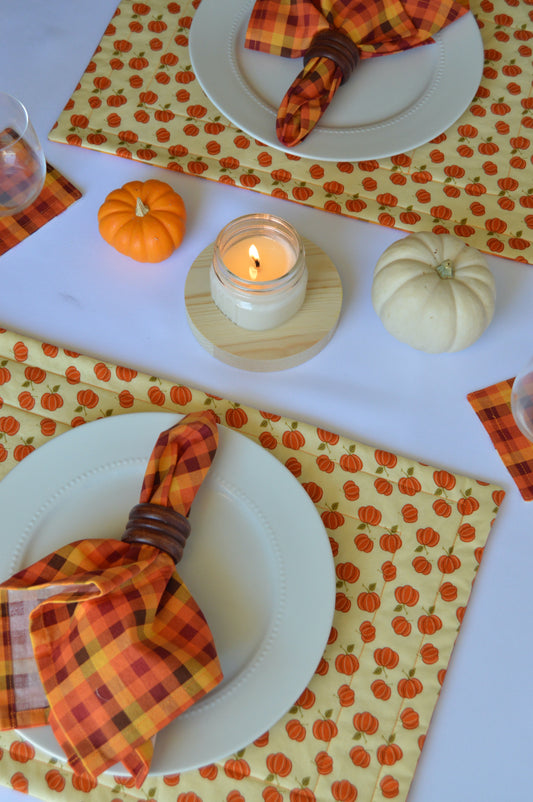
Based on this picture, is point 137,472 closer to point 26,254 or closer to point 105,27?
point 26,254

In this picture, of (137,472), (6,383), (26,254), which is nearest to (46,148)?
(26,254)

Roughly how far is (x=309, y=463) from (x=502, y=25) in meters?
0.83

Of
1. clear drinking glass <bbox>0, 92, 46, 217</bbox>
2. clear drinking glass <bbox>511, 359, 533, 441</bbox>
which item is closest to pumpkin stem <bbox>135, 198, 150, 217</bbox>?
clear drinking glass <bbox>0, 92, 46, 217</bbox>

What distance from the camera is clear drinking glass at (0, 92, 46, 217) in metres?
0.90

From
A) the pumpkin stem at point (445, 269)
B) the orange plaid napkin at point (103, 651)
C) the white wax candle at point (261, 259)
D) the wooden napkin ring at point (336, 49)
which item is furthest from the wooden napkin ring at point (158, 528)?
the wooden napkin ring at point (336, 49)

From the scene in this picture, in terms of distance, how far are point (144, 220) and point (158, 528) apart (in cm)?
43

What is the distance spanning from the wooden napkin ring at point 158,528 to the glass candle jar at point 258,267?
0.88 feet

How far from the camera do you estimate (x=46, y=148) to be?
1089 mm

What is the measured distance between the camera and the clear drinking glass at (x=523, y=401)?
829 millimetres

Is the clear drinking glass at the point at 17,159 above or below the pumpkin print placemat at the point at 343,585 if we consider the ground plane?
above

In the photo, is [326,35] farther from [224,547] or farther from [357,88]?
[224,547]

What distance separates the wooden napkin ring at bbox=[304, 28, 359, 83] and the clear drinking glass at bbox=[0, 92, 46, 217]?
414 mm

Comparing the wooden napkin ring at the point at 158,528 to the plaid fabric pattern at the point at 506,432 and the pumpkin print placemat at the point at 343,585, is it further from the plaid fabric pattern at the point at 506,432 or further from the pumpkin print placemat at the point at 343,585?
the plaid fabric pattern at the point at 506,432

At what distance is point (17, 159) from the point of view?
909 millimetres
